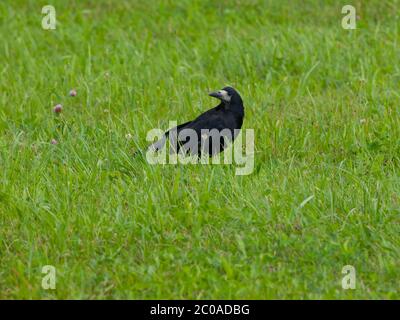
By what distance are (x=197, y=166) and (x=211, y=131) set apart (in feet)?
1.23

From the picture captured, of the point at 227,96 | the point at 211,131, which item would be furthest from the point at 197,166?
the point at 227,96

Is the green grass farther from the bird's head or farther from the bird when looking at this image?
the bird's head

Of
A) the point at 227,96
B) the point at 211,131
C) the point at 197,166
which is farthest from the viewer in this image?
the point at 227,96

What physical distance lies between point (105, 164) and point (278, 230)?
5.06 feet

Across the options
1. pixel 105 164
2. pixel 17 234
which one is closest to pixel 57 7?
pixel 105 164

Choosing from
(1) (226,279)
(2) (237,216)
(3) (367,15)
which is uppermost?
(3) (367,15)

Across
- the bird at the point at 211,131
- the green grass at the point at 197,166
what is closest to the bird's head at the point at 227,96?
the bird at the point at 211,131

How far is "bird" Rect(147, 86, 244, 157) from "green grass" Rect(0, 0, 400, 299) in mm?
255

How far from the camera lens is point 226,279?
15.9 feet

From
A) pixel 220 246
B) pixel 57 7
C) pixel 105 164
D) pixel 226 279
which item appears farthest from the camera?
pixel 57 7

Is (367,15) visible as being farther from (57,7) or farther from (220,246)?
(220,246)

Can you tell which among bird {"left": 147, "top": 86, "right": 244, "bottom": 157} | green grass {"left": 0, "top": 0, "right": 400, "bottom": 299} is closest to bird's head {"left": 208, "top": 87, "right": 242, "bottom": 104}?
bird {"left": 147, "top": 86, "right": 244, "bottom": 157}

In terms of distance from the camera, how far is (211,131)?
6.43 meters

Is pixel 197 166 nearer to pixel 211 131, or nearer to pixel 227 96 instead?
pixel 211 131
